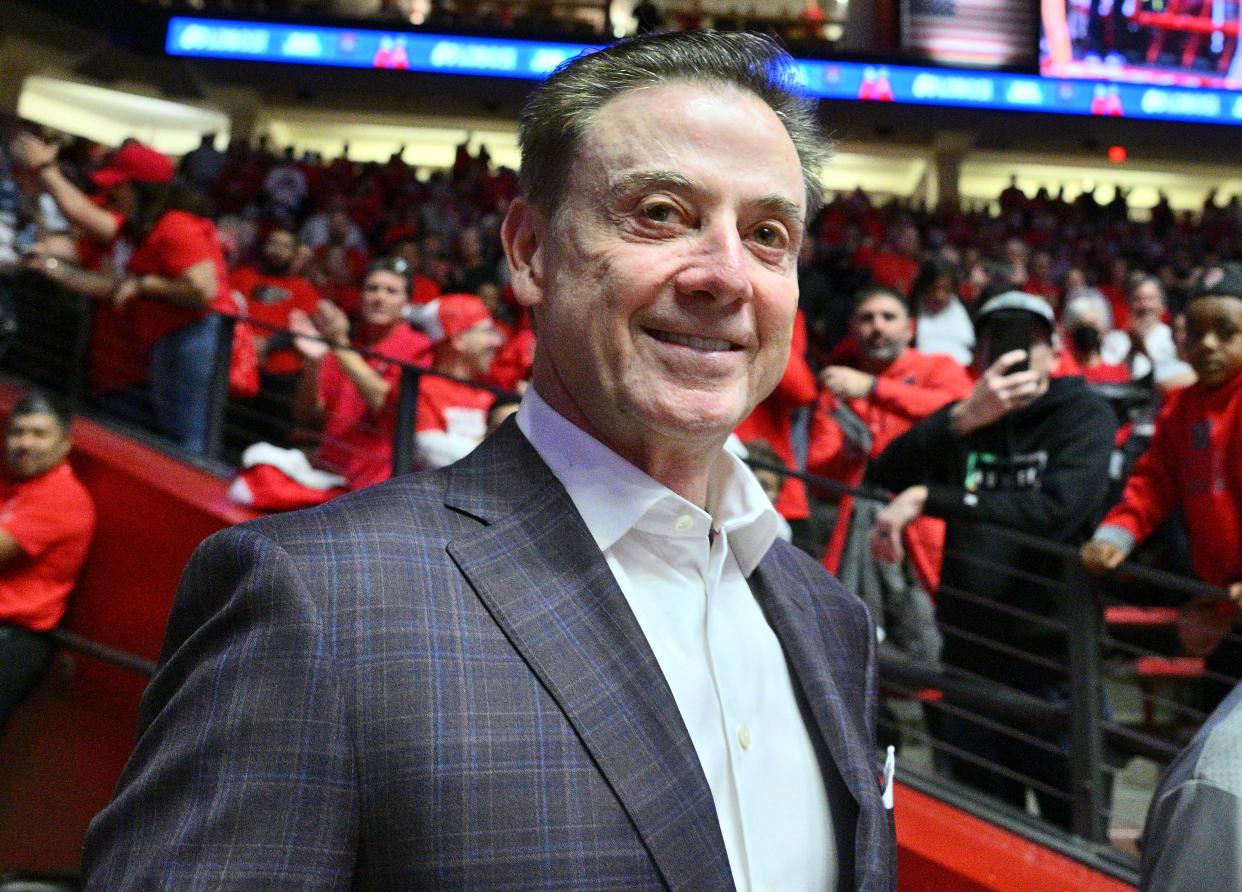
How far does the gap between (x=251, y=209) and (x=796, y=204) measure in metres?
10.4

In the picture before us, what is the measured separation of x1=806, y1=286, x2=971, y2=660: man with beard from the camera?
3.61m

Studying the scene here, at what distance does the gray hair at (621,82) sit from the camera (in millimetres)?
1253

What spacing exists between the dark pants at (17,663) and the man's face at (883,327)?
3134 millimetres

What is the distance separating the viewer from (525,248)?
1.33 meters

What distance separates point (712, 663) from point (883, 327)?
2.98 metres

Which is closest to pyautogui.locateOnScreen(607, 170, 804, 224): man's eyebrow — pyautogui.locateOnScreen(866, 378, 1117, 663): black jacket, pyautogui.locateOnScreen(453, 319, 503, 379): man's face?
pyautogui.locateOnScreen(866, 378, 1117, 663): black jacket

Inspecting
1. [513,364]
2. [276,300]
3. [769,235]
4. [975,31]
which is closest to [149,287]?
[513,364]

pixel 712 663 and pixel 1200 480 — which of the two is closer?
pixel 712 663

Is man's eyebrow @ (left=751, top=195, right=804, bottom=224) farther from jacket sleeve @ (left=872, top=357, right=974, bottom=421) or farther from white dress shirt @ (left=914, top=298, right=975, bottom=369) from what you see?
white dress shirt @ (left=914, top=298, right=975, bottom=369)

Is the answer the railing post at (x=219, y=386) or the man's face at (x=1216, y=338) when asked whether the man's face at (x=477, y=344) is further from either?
the man's face at (x=1216, y=338)

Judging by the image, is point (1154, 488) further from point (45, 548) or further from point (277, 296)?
point (277, 296)

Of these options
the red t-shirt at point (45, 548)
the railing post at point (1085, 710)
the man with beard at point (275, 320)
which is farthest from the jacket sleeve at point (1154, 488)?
the red t-shirt at point (45, 548)

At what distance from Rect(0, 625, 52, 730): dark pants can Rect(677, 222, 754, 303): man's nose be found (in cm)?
401

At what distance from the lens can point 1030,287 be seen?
31.4 ft
